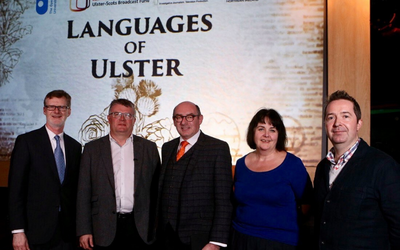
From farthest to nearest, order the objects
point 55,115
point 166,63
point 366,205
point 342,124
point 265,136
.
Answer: point 166,63, point 55,115, point 265,136, point 342,124, point 366,205

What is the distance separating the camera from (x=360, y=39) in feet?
11.5

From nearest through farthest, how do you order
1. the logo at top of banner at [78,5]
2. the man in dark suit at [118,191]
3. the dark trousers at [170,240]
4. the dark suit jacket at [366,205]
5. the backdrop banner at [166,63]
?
the dark suit jacket at [366,205] < the dark trousers at [170,240] < the man in dark suit at [118,191] < the backdrop banner at [166,63] < the logo at top of banner at [78,5]

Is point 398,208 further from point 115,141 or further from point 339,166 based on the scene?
point 115,141

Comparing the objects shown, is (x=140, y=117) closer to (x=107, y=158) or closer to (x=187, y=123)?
(x=107, y=158)

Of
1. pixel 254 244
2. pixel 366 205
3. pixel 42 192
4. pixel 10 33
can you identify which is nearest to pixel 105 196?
pixel 42 192

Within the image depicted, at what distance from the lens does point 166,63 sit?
3992mm

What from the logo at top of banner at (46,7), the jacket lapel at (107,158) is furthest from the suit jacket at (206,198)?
the logo at top of banner at (46,7)

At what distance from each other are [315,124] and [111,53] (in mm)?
2351

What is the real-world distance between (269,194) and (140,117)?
85.8 inches

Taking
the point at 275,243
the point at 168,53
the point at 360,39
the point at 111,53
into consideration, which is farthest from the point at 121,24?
the point at 275,243

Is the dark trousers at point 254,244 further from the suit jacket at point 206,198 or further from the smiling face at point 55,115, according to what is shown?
the smiling face at point 55,115

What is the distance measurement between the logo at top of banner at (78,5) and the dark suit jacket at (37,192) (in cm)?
209

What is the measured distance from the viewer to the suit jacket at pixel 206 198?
238cm

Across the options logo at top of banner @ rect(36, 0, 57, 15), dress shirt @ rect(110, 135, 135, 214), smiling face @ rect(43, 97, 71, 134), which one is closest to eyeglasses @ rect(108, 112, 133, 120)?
dress shirt @ rect(110, 135, 135, 214)
